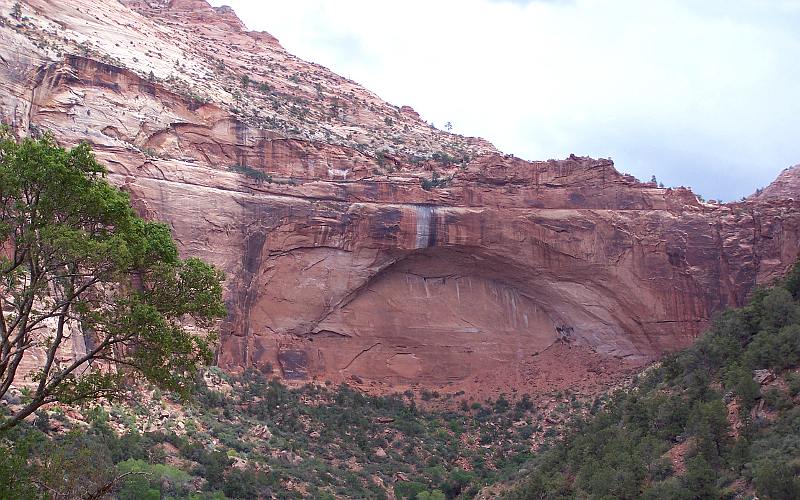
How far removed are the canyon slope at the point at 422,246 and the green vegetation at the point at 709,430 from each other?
33.3ft

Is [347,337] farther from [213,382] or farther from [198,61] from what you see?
[198,61]

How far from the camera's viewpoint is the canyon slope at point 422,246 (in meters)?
38.6

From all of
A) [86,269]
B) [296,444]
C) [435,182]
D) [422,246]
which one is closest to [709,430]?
[86,269]

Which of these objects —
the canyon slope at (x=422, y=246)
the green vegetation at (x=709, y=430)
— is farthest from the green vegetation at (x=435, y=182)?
the green vegetation at (x=709, y=430)

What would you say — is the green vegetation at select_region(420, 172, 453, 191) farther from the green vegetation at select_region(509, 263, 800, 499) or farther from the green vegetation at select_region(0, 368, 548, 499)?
the green vegetation at select_region(509, 263, 800, 499)

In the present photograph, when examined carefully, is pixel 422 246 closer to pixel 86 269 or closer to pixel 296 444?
pixel 296 444

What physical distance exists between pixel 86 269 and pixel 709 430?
586 inches

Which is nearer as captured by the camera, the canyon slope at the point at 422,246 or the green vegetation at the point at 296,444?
the green vegetation at the point at 296,444

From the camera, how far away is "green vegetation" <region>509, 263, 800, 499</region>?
1754cm

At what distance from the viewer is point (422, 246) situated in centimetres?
4066

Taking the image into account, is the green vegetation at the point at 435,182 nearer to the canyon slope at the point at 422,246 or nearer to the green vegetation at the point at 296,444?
the canyon slope at the point at 422,246

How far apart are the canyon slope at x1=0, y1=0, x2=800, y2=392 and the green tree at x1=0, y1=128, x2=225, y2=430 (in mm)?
22994

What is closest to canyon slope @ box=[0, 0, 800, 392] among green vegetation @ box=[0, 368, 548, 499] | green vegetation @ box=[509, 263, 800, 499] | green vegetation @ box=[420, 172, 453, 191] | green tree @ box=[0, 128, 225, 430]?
green vegetation @ box=[420, 172, 453, 191]

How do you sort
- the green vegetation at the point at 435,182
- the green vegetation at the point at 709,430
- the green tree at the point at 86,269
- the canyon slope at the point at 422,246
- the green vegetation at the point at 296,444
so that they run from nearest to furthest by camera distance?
A: the green tree at the point at 86,269, the green vegetation at the point at 709,430, the green vegetation at the point at 296,444, the canyon slope at the point at 422,246, the green vegetation at the point at 435,182
